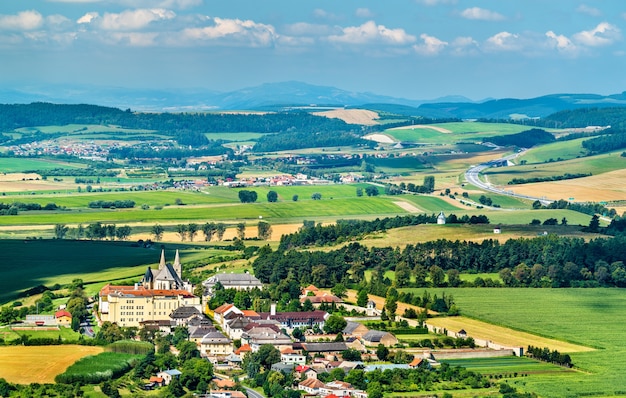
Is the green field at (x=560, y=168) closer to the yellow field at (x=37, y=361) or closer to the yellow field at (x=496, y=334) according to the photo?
the yellow field at (x=496, y=334)

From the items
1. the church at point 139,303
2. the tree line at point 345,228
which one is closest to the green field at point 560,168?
the tree line at point 345,228

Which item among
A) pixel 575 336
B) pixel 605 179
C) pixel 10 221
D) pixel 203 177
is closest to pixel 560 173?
pixel 605 179

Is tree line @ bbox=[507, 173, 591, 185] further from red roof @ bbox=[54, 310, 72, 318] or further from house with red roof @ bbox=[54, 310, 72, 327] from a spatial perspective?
house with red roof @ bbox=[54, 310, 72, 327]

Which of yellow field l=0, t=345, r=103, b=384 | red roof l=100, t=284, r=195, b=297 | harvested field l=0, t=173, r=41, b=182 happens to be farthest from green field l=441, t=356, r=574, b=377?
harvested field l=0, t=173, r=41, b=182

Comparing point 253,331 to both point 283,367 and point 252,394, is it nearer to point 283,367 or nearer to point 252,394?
point 283,367

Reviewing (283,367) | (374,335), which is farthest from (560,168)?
(283,367)

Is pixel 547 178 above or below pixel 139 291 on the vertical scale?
above
